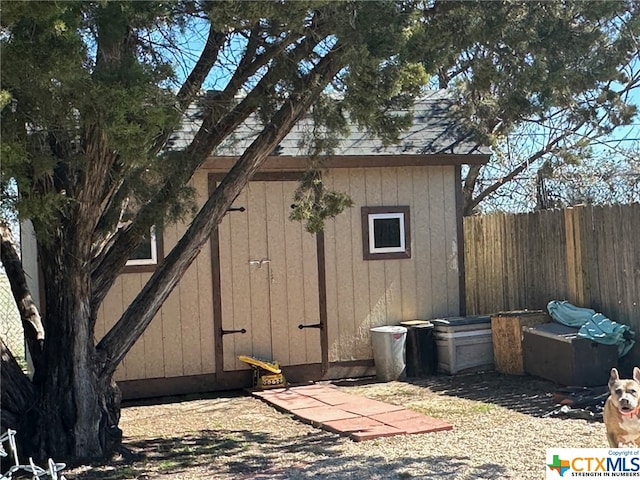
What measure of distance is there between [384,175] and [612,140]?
6.35 metres

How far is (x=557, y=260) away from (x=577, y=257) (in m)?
0.38

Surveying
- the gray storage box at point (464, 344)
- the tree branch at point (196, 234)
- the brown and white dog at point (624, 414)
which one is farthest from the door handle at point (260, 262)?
the brown and white dog at point (624, 414)

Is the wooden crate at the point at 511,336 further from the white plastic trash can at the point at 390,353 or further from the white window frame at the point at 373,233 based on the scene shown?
the white window frame at the point at 373,233

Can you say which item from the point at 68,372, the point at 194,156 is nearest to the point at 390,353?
the point at 194,156

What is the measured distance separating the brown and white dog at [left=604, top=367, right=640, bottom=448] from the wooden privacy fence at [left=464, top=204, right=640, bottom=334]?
3812 mm

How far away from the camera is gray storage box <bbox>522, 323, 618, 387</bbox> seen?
806cm

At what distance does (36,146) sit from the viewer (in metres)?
4.93

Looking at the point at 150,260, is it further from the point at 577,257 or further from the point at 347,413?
the point at 577,257

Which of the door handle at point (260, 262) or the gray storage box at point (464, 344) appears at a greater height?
the door handle at point (260, 262)

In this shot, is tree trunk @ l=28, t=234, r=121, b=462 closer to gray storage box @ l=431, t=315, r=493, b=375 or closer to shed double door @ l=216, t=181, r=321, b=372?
shed double door @ l=216, t=181, r=321, b=372

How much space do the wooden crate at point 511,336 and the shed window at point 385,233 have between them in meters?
1.50

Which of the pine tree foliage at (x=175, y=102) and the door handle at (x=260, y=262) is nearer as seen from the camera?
the pine tree foliage at (x=175, y=102)

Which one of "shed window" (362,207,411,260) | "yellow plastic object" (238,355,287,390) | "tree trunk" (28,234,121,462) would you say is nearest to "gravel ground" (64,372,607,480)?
"tree trunk" (28,234,121,462)

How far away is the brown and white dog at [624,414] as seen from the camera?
4695mm
